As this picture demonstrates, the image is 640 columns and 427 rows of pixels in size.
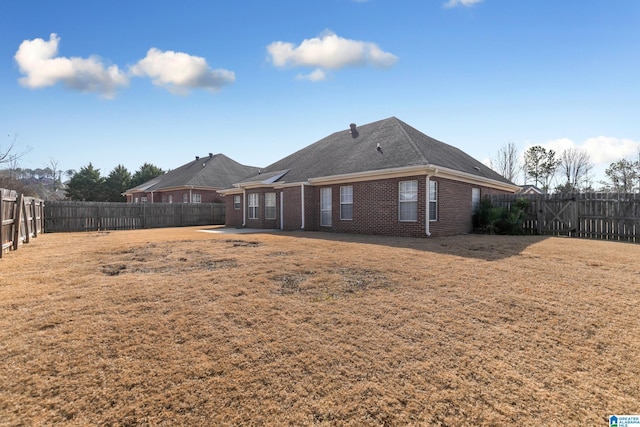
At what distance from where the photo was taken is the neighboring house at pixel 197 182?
29.3m

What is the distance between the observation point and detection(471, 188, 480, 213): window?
14734 millimetres

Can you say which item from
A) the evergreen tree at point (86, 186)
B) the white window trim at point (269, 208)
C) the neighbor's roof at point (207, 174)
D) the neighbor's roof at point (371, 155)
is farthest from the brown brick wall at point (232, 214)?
the evergreen tree at point (86, 186)

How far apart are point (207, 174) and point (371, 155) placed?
69.4ft

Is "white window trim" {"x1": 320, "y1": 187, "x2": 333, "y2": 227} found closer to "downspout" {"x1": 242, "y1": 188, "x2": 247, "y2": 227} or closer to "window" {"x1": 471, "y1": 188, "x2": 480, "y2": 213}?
"downspout" {"x1": 242, "y1": 188, "x2": 247, "y2": 227}

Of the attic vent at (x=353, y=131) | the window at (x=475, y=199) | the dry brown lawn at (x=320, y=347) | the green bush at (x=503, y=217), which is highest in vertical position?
the attic vent at (x=353, y=131)

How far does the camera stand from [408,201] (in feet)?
40.8

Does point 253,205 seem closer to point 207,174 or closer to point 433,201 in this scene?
point 433,201

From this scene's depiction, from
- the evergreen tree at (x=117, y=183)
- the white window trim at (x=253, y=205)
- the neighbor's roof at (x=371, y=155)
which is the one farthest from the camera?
the evergreen tree at (x=117, y=183)

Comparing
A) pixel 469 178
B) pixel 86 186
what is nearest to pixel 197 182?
pixel 86 186

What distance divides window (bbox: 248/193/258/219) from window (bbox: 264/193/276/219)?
833mm

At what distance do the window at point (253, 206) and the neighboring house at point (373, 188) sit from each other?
0.20 feet

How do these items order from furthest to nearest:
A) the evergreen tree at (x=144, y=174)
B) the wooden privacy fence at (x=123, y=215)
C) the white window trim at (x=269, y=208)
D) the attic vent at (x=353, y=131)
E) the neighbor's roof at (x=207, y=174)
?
1. the evergreen tree at (x=144, y=174)
2. the neighbor's roof at (x=207, y=174)
3. the attic vent at (x=353, y=131)
4. the wooden privacy fence at (x=123, y=215)
5. the white window trim at (x=269, y=208)

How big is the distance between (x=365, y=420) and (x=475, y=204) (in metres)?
14.8

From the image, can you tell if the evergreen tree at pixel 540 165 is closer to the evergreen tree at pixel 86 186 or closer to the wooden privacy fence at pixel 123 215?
the wooden privacy fence at pixel 123 215
